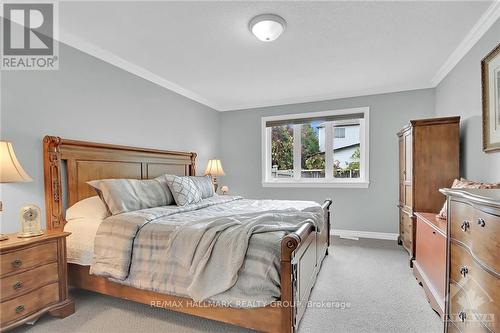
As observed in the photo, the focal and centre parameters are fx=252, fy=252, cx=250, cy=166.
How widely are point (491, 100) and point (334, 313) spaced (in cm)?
222

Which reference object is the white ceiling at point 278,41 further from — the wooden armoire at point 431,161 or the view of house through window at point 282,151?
the view of house through window at point 282,151

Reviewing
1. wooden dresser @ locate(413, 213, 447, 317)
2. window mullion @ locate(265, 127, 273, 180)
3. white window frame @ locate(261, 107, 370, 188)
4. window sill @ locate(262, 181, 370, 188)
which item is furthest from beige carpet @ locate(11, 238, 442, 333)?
window mullion @ locate(265, 127, 273, 180)

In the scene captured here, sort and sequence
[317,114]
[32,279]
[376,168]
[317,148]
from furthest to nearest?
[317,148], [317,114], [376,168], [32,279]

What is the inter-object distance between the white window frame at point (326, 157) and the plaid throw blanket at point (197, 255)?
2396mm

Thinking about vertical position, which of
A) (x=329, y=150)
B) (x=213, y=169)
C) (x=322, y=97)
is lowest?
(x=213, y=169)

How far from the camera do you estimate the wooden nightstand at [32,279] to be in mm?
1674

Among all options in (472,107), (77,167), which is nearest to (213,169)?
(77,167)

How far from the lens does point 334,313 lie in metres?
2.02

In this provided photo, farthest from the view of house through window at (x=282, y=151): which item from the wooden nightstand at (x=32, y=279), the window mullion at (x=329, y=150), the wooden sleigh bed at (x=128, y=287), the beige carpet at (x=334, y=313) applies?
the wooden nightstand at (x=32, y=279)

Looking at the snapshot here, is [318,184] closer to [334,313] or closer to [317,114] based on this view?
[317,114]

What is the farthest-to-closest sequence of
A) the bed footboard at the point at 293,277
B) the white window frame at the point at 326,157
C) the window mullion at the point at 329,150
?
the window mullion at the point at 329,150, the white window frame at the point at 326,157, the bed footboard at the point at 293,277

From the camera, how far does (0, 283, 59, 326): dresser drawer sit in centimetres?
167

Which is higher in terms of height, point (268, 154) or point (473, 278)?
point (268, 154)

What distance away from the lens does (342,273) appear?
2752 mm
